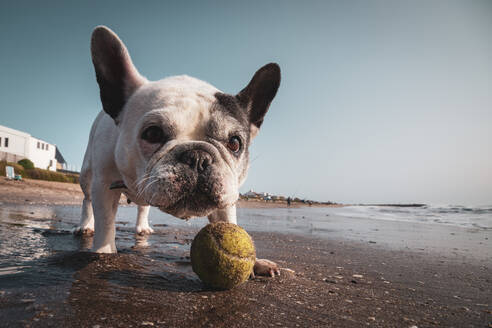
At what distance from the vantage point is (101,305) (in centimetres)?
197

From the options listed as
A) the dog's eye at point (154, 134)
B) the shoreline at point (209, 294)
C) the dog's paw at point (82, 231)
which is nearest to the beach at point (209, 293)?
the shoreline at point (209, 294)

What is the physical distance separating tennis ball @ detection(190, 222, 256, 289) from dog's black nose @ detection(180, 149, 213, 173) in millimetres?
612

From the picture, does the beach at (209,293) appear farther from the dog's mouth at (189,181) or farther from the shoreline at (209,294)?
the dog's mouth at (189,181)

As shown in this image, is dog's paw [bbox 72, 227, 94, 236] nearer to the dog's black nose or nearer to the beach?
the beach

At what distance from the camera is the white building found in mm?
46625

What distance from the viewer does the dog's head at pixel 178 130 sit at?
2545 millimetres

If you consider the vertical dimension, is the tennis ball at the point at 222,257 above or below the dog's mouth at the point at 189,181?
below

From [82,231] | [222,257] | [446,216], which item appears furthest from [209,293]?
[446,216]

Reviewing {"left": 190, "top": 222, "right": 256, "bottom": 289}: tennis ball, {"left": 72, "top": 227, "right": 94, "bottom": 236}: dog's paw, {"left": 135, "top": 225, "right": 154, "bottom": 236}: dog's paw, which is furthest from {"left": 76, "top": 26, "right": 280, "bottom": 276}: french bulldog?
{"left": 135, "top": 225, "right": 154, "bottom": 236}: dog's paw

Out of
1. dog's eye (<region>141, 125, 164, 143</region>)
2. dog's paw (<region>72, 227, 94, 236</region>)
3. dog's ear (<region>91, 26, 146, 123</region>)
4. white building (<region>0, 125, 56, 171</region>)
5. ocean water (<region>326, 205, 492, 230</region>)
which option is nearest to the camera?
dog's eye (<region>141, 125, 164, 143</region>)

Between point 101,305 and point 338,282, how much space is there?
2.50 m

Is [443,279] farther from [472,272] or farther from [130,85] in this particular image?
[130,85]

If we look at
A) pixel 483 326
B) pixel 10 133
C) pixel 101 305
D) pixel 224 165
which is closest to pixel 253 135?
pixel 224 165

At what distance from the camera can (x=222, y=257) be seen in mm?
2473
